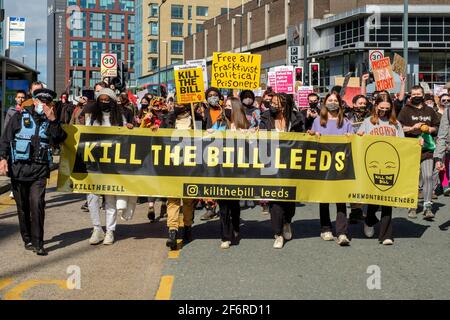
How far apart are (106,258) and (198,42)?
329 ft

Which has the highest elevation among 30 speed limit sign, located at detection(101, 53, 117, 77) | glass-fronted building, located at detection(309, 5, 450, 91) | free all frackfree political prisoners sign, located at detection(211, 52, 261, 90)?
glass-fronted building, located at detection(309, 5, 450, 91)

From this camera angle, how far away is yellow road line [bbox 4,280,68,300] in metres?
5.85

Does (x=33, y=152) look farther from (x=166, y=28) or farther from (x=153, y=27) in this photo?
(x=166, y=28)

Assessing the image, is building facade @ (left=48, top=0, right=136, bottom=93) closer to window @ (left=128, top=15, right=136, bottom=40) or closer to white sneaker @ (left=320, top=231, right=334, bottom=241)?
window @ (left=128, top=15, right=136, bottom=40)

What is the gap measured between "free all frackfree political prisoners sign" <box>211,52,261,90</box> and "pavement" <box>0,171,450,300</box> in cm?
357

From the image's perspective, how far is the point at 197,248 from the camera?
318 inches

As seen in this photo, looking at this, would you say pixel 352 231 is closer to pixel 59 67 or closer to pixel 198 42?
pixel 198 42

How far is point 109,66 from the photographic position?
22.3 metres

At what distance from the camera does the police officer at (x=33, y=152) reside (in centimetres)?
771

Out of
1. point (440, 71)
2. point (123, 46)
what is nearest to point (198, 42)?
point (123, 46)

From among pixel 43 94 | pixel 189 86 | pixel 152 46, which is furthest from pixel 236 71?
pixel 152 46

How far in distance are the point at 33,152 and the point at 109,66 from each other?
49.0 feet

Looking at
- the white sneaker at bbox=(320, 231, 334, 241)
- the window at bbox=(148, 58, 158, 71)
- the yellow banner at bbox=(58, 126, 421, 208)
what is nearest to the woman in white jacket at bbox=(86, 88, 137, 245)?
the yellow banner at bbox=(58, 126, 421, 208)

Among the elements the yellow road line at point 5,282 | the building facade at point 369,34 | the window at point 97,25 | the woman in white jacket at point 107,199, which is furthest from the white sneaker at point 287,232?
the window at point 97,25
